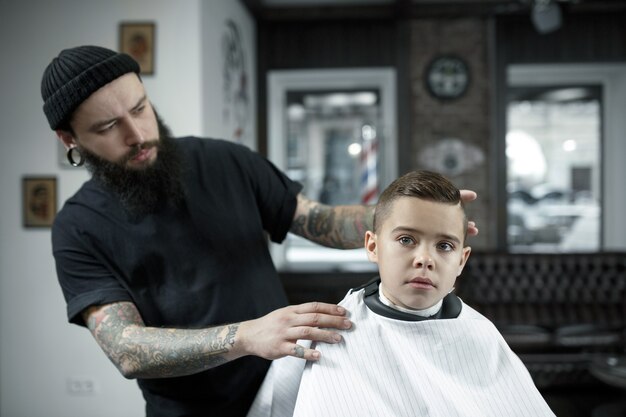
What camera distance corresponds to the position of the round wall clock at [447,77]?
4.82 m

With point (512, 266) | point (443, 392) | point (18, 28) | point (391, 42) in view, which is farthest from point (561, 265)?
point (18, 28)

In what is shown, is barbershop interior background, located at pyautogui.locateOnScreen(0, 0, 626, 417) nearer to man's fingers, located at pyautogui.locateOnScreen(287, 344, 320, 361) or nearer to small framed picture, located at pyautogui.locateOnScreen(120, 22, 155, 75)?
small framed picture, located at pyautogui.locateOnScreen(120, 22, 155, 75)

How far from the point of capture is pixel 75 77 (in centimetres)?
115

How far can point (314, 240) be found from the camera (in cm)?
148

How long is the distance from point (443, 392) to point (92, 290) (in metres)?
0.82

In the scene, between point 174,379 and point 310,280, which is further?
point 310,280

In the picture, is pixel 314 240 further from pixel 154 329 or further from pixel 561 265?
pixel 561 265

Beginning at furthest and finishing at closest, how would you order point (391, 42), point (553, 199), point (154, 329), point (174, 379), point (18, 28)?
point (553, 199)
point (391, 42)
point (18, 28)
point (174, 379)
point (154, 329)

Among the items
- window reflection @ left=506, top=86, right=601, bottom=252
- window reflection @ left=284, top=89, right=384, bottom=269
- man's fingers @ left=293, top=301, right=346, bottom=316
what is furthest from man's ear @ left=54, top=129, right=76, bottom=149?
window reflection @ left=506, top=86, right=601, bottom=252

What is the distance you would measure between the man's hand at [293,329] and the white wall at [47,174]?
2.24 m

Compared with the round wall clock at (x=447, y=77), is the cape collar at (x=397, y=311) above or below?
below

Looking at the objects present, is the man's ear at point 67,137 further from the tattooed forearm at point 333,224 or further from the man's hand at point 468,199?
the man's hand at point 468,199

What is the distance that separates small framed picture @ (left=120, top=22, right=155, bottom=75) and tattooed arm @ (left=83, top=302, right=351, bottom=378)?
213 cm

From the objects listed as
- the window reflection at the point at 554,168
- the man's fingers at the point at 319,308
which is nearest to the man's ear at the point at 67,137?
the man's fingers at the point at 319,308
